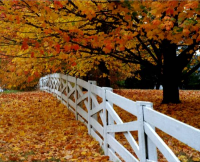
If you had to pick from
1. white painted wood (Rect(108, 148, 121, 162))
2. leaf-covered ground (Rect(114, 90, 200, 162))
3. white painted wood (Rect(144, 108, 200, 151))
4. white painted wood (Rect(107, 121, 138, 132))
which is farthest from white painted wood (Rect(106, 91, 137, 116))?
leaf-covered ground (Rect(114, 90, 200, 162))

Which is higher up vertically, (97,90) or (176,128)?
(97,90)

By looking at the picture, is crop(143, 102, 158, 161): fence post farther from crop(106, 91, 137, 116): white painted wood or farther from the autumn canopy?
the autumn canopy

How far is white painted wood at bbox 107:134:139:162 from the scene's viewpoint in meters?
3.84

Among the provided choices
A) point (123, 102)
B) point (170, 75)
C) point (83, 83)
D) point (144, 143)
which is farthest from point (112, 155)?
point (170, 75)

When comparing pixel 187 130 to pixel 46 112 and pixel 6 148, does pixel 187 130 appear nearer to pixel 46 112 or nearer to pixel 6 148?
pixel 6 148

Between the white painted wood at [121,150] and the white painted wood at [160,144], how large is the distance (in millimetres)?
840

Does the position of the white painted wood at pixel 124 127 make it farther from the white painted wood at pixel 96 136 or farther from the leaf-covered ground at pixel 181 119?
the leaf-covered ground at pixel 181 119

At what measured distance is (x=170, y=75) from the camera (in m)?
10.7

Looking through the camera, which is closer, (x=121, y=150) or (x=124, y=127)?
(x=124, y=127)

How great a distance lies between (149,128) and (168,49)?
25.5 ft

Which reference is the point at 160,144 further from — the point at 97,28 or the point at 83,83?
the point at 97,28

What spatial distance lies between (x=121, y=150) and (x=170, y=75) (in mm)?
6942

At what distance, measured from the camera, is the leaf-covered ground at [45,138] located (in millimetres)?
5277

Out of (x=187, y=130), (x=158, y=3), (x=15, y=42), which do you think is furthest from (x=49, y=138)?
(x=187, y=130)
